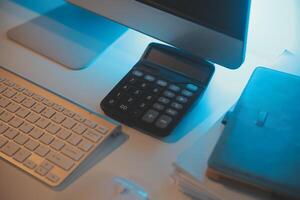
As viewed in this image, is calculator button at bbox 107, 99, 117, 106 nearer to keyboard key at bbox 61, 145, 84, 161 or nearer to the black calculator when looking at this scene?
the black calculator

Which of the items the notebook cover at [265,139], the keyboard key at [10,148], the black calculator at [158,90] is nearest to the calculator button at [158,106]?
the black calculator at [158,90]

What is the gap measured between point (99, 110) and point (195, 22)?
0.67 feet

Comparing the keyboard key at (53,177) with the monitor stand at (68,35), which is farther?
the monitor stand at (68,35)

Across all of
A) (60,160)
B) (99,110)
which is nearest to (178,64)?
(99,110)

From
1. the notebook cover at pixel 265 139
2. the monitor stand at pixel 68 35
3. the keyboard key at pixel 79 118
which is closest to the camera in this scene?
the notebook cover at pixel 265 139

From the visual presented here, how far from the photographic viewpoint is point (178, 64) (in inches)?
25.7

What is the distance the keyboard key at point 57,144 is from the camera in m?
0.54

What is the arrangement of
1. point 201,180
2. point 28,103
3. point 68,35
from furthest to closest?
point 68,35
point 28,103
point 201,180

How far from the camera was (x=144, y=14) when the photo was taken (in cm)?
61

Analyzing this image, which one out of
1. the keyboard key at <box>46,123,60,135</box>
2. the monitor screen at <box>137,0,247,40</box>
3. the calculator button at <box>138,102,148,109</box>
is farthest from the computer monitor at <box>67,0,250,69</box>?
the keyboard key at <box>46,123,60,135</box>

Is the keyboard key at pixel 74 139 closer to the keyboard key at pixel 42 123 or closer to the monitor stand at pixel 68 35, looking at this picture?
the keyboard key at pixel 42 123

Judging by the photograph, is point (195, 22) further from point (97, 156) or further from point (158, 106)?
point (97, 156)

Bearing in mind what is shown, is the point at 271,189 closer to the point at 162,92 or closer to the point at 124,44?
the point at 162,92

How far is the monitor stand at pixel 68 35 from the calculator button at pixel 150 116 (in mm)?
176
